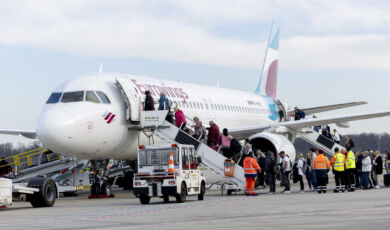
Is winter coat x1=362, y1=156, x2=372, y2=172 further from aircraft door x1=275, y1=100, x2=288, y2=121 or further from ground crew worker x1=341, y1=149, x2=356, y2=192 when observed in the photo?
aircraft door x1=275, y1=100, x2=288, y2=121

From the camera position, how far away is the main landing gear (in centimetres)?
2241

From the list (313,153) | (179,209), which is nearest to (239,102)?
(313,153)

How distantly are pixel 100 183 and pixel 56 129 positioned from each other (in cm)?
331

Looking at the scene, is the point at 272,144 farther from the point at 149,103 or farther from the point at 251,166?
the point at 149,103

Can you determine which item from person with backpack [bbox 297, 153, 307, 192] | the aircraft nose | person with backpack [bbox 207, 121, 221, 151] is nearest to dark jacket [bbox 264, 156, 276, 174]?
person with backpack [bbox 297, 153, 307, 192]

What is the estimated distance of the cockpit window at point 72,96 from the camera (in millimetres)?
21328

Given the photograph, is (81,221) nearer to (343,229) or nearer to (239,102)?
(343,229)

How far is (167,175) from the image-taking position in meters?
18.5

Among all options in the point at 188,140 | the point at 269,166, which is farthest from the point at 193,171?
the point at 269,166

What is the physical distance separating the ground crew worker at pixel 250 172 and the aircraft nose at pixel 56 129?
536 cm

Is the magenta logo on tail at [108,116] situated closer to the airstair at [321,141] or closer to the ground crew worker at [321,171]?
the ground crew worker at [321,171]

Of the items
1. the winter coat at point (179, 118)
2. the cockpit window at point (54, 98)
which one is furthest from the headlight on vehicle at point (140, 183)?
the winter coat at point (179, 118)

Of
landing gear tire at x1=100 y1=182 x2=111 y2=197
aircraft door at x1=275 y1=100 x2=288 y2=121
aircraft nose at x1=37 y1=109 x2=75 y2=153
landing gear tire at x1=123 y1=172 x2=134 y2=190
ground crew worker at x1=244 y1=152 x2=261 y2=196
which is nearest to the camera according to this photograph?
aircraft nose at x1=37 y1=109 x2=75 y2=153

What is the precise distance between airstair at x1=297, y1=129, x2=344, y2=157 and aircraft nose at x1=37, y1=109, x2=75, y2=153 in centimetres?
1441
